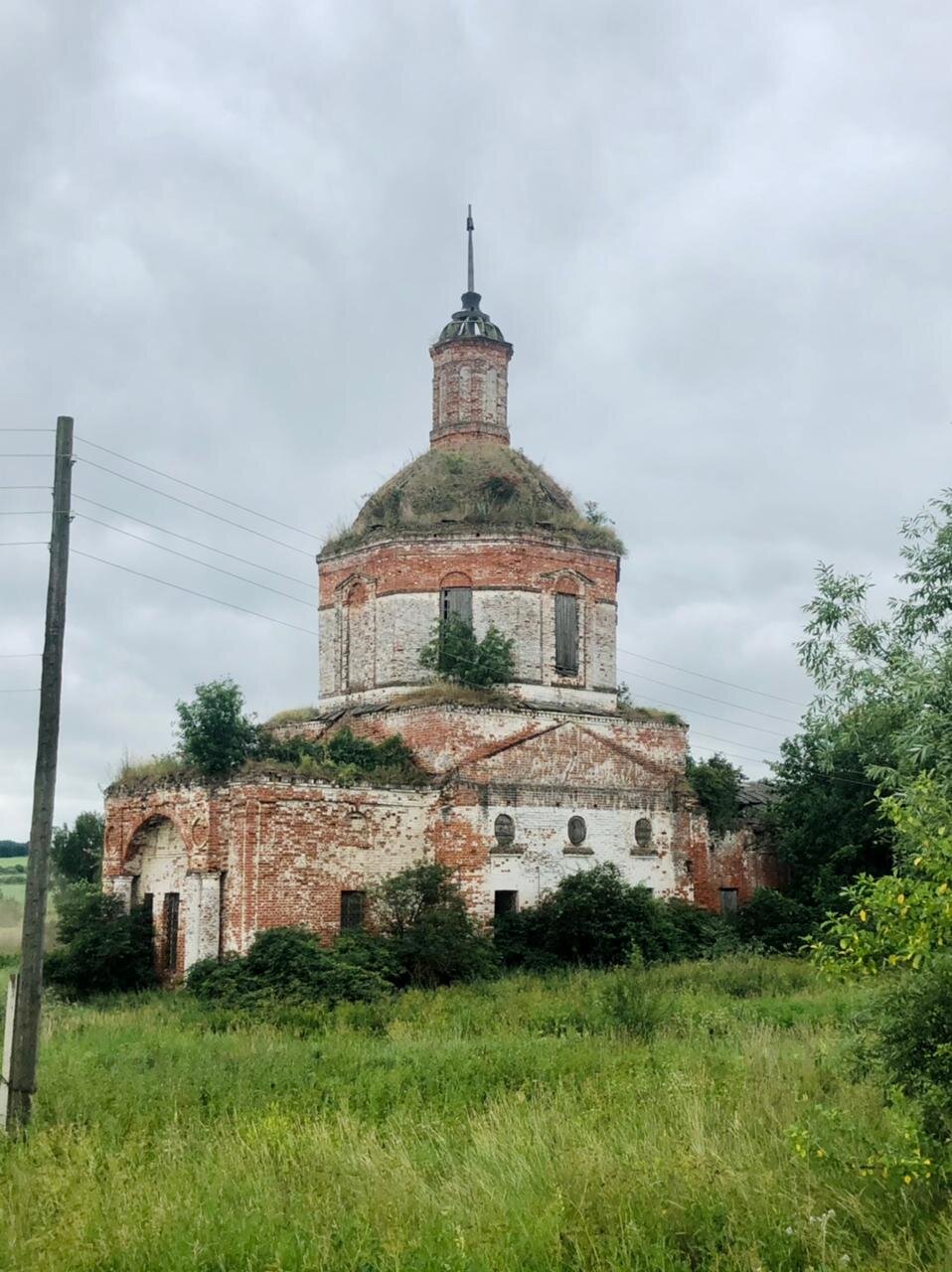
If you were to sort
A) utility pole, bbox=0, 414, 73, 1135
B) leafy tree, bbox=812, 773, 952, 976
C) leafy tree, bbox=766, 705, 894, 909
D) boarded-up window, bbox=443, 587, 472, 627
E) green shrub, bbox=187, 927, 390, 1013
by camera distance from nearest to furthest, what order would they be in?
1. leafy tree, bbox=812, 773, 952, 976
2. utility pole, bbox=0, 414, 73, 1135
3. green shrub, bbox=187, 927, 390, 1013
4. boarded-up window, bbox=443, 587, 472, 627
5. leafy tree, bbox=766, 705, 894, 909

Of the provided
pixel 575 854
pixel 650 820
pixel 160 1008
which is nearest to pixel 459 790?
pixel 575 854

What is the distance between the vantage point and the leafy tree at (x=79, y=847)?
3866 centimetres

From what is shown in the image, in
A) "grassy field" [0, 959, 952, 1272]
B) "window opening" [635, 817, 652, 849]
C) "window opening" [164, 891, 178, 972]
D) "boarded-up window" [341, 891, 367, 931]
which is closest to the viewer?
"grassy field" [0, 959, 952, 1272]

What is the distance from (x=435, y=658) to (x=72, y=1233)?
19.7 meters

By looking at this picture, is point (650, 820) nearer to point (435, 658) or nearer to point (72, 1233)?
point (435, 658)

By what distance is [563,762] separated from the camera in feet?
86.7

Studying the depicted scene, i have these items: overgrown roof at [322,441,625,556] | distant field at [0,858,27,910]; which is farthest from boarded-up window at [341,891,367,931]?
distant field at [0,858,27,910]

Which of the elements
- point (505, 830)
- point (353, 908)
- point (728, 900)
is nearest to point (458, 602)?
point (505, 830)

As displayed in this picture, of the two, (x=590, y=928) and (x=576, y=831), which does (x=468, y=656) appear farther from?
(x=590, y=928)

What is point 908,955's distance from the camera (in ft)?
22.1

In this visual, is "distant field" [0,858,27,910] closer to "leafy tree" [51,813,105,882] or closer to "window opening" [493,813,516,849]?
"leafy tree" [51,813,105,882]

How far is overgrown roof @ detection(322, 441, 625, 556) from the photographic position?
28281mm

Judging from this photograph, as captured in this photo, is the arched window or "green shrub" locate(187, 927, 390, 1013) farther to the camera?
the arched window

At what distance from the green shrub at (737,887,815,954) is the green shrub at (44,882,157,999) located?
1316 centimetres
